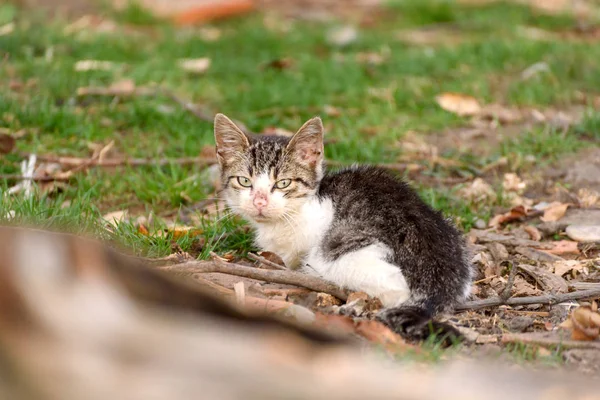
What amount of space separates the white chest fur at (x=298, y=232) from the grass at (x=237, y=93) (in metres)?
0.29

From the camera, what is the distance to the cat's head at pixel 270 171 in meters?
4.57

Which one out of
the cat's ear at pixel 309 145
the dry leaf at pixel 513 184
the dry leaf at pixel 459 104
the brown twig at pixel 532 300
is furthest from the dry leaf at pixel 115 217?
the dry leaf at pixel 459 104

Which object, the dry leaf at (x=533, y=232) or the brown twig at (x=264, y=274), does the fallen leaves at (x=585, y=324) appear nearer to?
the brown twig at (x=264, y=274)

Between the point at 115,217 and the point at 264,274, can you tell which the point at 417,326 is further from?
the point at 115,217

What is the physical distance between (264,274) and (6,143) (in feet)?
8.97

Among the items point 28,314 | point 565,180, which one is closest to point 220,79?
point 565,180

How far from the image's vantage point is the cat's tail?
3.54 metres

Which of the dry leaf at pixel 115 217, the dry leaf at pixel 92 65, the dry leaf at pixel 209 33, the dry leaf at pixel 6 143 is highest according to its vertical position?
Result: the dry leaf at pixel 92 65

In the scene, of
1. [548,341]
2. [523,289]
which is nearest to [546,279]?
[523,289]

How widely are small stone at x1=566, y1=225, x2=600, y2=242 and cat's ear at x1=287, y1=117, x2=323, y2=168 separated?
1.57 metres

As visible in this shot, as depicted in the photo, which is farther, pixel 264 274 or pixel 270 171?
pixel 270 171

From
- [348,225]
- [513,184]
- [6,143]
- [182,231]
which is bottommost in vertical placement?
[513,184]

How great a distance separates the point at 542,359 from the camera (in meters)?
3.44

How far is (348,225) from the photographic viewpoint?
14.1 feet
